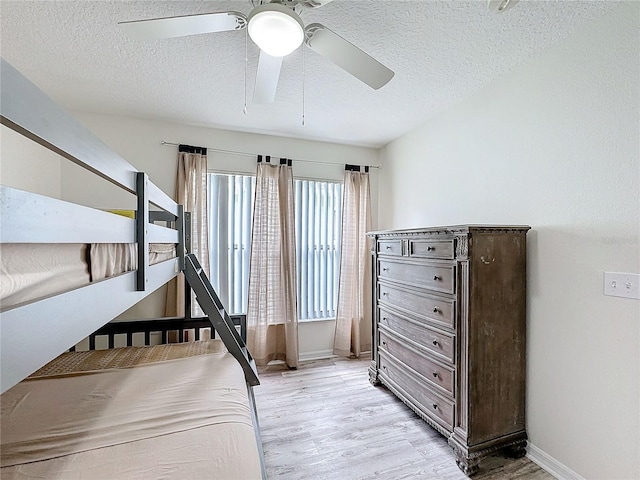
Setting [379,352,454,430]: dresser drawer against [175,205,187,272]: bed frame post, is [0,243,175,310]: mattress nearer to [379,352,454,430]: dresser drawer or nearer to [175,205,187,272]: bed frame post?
[175,205,187,272]: bed frame post

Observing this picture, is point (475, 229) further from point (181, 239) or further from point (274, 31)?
point (181, 239)

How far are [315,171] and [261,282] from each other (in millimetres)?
1400

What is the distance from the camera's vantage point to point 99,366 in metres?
1.83

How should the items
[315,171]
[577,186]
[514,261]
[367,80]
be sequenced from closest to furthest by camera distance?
[367,80] → [577,186] → [514,261] → [315,171]

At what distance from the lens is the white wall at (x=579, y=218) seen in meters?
1.53

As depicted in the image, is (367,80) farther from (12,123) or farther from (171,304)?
(171,304)

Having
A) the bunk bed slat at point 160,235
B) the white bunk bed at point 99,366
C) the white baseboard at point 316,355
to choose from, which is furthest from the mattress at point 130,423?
the white baseboard at point 316,355

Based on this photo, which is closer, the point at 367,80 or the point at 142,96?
the point at 367,80

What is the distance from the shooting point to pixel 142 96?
8.20ft

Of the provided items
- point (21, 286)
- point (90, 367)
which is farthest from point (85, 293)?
point (90, 367)

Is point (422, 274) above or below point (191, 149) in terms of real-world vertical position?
below

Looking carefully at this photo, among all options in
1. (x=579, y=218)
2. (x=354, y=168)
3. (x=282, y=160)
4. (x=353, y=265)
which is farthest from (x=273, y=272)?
(x=579, y=218)

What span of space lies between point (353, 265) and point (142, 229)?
2632 millimetres

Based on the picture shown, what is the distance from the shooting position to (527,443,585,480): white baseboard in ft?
5.73
